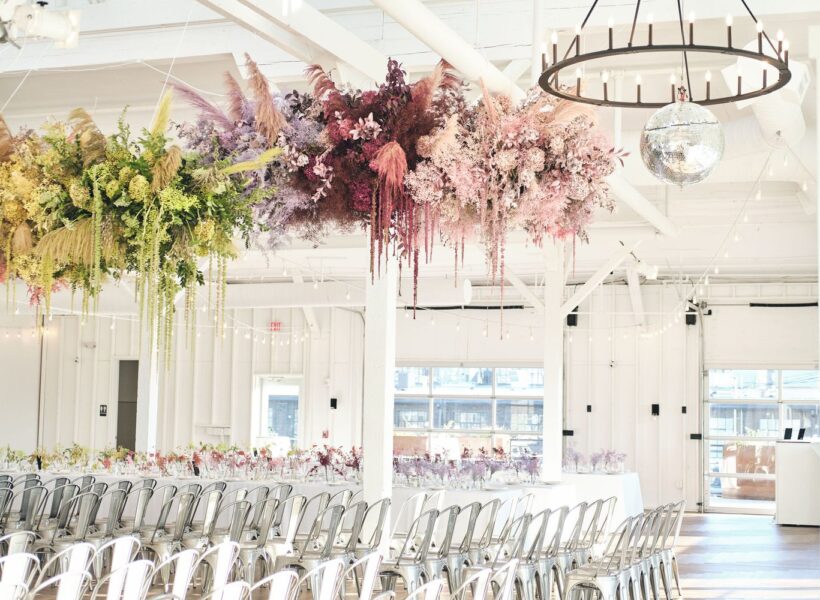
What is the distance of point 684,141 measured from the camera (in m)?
4.47

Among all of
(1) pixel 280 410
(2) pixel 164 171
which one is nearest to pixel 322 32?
(2) pixel 164 171

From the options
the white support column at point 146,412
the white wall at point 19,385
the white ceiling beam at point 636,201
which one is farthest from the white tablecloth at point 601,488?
the white wall at point 19,385

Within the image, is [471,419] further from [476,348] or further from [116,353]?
[116,353]

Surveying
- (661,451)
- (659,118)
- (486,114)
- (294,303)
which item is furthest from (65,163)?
(661,451)

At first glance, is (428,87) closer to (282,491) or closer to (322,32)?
(322,32)

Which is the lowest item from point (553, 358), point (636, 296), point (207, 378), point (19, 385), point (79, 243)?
point (19, 385)

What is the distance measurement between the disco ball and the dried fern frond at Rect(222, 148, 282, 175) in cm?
158

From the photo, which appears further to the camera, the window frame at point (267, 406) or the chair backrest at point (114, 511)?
the window frame at point (267, 406)

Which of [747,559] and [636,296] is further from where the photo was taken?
[636,296]

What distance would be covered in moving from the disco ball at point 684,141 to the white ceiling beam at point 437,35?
0.65 metres

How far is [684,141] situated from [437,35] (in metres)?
1.20

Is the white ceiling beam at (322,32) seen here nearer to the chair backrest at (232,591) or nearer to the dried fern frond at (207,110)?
the dried fern frond at (207,110)

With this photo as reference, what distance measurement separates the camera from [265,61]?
761 centimetres

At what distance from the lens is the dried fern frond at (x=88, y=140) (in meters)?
4.32
